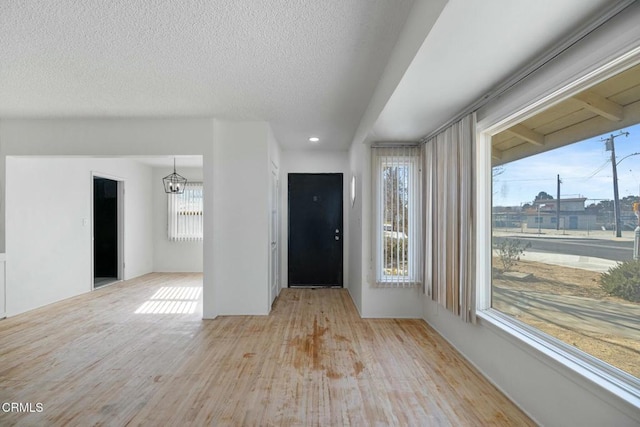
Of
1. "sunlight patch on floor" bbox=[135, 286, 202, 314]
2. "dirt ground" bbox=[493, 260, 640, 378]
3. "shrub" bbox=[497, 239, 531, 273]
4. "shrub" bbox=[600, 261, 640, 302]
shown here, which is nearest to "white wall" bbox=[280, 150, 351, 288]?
"sunlight patch on floor" bbox=[135, 286, 202, 314]

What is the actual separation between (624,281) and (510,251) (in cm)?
97

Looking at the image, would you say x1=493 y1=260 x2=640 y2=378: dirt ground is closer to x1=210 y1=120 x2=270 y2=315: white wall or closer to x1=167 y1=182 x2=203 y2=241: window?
x1=210 y1=120 x2=270 y2=315: white wall

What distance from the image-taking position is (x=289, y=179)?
19.1ft

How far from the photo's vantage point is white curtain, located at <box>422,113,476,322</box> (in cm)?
268

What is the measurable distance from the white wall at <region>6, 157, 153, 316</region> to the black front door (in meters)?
3.40

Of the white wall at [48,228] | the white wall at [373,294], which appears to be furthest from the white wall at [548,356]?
the white wall at [48,228]

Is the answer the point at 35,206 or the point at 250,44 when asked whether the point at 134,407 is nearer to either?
the point at 250,44

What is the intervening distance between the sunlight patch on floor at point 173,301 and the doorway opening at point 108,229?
1527 mm

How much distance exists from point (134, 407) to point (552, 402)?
8.57ft

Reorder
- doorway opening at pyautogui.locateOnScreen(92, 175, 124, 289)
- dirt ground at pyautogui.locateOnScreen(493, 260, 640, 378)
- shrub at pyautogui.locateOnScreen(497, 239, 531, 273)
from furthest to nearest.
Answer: doorway opening at pyautogui.locateOnScreen(92, 175, 124, 289) → shrub at pyautogui.locateOnScreen(497, 239, 531, 273) → dirt ground at pyautogui.locateOnScreen(493, 260, 640, 378)

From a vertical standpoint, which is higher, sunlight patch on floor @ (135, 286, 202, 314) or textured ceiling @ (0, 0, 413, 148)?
textured ceiling @ (0, 0, 413, 148)

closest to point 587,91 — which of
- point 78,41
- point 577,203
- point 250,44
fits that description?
point 577,203

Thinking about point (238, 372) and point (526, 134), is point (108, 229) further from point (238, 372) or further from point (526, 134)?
point (526, 134)

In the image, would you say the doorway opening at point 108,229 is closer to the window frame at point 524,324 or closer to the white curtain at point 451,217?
the white curtain at point 451,217
